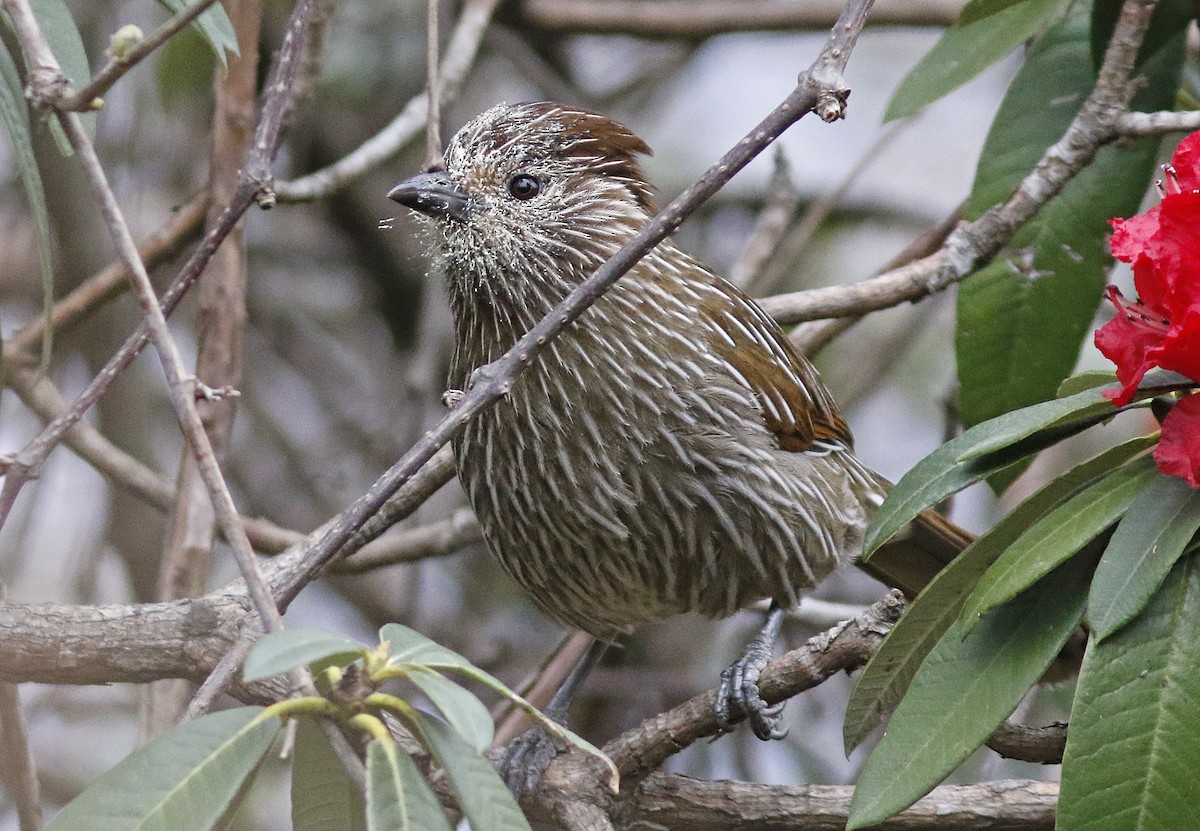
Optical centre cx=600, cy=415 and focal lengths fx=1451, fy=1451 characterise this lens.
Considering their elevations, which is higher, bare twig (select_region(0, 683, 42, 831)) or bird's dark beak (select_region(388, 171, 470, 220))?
bird's dark beak (select_region(388, 171, 470, 220))

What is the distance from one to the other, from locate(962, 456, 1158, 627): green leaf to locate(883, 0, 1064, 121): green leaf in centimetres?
139

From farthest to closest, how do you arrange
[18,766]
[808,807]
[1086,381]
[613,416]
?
[613,416] < [808,807] < [1086,381] < [18,766]

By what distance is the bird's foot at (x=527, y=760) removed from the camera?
2.91 m

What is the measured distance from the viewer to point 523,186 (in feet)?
10.8

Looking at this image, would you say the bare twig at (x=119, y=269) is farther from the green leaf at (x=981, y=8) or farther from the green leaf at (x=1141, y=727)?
the green leaf at (x=1141, y=727)

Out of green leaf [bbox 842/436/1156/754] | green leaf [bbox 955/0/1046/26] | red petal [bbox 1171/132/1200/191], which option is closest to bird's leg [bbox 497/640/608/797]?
green leaf [bbox 842/436/1156/754]

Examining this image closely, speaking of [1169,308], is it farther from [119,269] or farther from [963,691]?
[119,269]

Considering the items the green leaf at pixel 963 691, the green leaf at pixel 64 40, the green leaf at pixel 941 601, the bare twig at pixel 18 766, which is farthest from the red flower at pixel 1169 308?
the bare twig at pixel 18 766

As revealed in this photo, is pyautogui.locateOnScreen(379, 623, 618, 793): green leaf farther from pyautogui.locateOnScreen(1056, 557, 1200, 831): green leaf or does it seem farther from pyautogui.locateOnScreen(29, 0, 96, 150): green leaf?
pyautogui.locateOnScreen(29, 0, 96, 150): green leaf

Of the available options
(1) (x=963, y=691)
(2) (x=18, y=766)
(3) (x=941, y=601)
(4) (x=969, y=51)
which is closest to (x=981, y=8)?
(4) (x=969, y=51)

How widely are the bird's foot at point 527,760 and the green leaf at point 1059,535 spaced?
1.16 m

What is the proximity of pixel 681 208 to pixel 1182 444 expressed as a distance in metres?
0.79

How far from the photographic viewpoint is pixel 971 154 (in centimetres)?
739

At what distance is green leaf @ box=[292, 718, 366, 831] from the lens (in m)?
1.86
